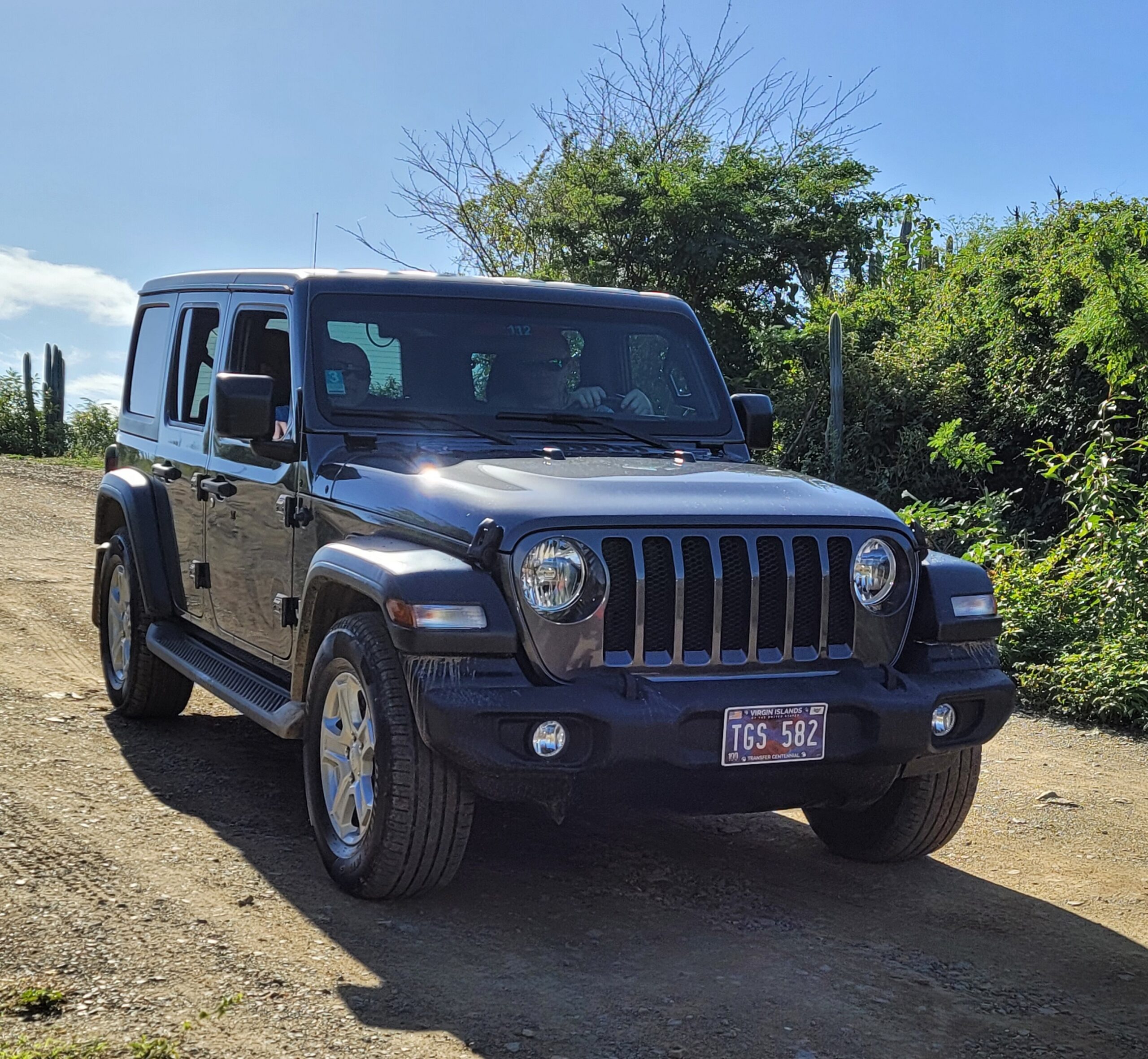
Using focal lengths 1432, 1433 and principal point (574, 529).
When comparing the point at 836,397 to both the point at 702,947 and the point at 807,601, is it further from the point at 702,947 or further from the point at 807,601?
the point at 702,947

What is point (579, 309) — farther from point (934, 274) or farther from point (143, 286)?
point (934, 274)

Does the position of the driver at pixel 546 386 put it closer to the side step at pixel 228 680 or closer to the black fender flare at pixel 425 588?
the black fender flare at pixel 425 588

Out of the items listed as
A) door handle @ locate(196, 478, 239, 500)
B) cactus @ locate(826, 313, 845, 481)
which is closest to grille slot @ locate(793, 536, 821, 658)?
door handle @ locate(196, 478, 239, 500)

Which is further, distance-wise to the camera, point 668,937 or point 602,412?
point 602,412

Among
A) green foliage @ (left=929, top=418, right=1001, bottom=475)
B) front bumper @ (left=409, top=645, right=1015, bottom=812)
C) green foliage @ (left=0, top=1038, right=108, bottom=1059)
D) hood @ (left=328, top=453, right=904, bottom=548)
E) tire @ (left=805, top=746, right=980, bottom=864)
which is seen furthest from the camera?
green foliage @ (left=929, top=418, right=1001, bottom=475)

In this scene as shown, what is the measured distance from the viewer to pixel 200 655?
231 inches

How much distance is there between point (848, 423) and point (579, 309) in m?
7.22

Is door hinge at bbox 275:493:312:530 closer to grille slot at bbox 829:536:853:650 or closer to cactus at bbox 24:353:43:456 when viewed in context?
grille slot at bbox 829:536:853:650

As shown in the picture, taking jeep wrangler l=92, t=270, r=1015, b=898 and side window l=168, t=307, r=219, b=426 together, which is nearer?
jeep wrangler l=92, t=270, r=1015, b=898

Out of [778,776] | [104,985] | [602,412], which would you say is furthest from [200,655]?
[778,776]

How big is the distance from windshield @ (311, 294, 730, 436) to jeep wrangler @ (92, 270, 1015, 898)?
0.04ft

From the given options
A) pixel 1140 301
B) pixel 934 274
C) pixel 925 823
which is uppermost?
pixel 934 274

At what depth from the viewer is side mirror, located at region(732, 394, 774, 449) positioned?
5.76m

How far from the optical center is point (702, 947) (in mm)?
4082
